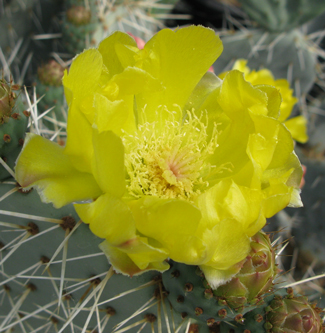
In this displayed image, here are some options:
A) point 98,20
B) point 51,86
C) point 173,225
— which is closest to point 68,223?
point 173,225

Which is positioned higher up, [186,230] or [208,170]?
[186,230]

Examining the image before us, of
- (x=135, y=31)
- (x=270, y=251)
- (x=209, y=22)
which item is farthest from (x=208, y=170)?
(x=209, y=22)

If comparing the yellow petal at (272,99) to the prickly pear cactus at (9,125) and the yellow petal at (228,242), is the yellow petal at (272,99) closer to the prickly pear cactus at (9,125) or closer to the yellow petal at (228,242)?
the yellow petal at (228,242)

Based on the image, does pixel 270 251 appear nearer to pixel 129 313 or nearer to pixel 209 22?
pixel 129 313

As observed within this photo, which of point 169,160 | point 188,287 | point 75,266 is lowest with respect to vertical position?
point 75,266

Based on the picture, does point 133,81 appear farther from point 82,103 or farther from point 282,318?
point 282,318

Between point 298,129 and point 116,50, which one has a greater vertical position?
point 116,50

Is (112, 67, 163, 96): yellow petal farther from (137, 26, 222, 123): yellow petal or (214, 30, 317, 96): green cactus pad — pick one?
(214, 30, 317, 96): green cactus pad
